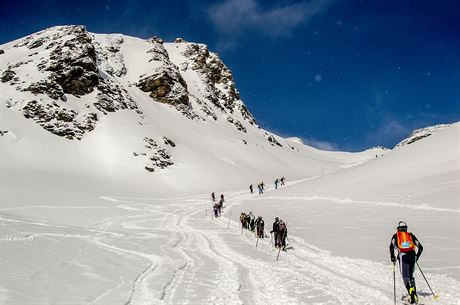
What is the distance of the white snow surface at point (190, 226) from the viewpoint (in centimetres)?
948

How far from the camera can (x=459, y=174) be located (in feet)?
94.3

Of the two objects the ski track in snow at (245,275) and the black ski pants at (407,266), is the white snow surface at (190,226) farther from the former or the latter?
the black ski pants at (407,266)

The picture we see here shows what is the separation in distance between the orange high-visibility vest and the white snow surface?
1160 millimetres

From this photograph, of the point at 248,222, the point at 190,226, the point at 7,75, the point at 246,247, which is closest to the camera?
the point at 246,247

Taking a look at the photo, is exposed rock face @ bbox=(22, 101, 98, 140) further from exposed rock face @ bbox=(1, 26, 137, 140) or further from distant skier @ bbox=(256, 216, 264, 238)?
distant skier @ bbox=(256, 216, 264, 238)

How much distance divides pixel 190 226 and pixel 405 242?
2010 centimetres

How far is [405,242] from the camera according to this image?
371 inches

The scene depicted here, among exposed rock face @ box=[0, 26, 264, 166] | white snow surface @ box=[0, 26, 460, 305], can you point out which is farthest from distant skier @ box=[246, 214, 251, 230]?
exposed rock face @ box=[0, 26, 264, 166]

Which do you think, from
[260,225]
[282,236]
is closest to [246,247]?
[282,236]

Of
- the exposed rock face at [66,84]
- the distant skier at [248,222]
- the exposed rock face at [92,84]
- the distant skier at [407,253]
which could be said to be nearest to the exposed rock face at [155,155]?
the exposed rock face at [92,84]

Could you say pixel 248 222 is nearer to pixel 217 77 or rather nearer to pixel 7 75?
pixel 7 75

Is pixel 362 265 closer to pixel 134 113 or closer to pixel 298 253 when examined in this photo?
pixel 298 253

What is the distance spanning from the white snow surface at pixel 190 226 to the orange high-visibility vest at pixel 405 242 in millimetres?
1160

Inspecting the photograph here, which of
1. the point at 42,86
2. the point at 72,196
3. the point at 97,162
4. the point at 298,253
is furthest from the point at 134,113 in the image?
the point at 298,253
